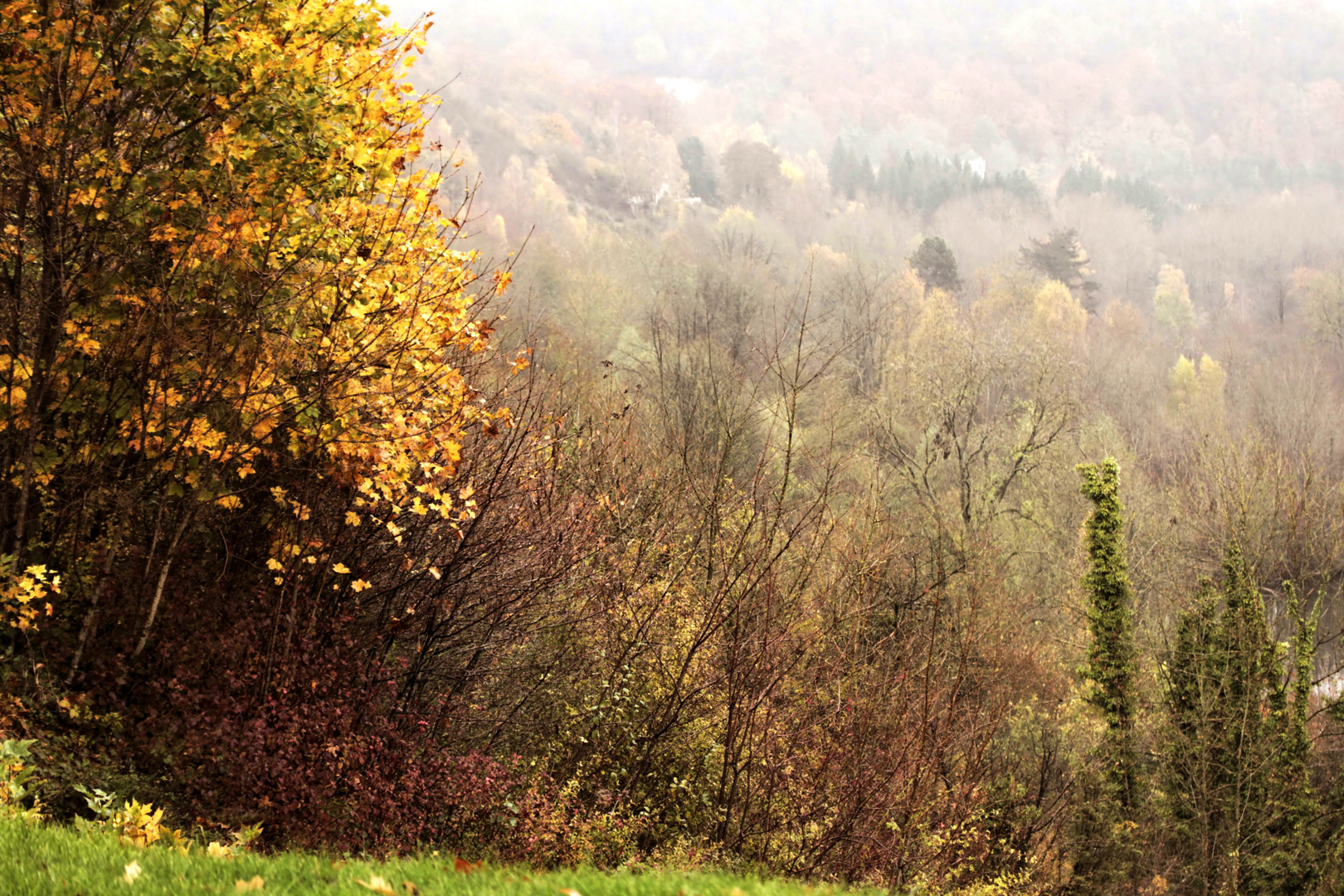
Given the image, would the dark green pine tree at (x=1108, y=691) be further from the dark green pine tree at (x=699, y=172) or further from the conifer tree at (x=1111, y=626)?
the dark green pine tree at (x=699, y=172)

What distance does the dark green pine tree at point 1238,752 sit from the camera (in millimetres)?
17438

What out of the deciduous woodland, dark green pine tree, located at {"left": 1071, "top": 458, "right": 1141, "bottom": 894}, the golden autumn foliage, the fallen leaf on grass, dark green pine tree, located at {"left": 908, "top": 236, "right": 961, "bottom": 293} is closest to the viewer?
the fallen leaf on grass

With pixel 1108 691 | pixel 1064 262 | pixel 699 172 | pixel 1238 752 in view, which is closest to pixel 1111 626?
pixel 1108 691

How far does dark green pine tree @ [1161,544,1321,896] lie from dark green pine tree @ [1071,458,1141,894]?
27.7 inches

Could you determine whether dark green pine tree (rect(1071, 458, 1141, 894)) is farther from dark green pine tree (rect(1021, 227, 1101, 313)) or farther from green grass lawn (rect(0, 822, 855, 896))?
dark green pine tree (rect(1021, 227, 1101, 313))

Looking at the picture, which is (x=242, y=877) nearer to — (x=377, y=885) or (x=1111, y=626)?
(x=377, y=885)

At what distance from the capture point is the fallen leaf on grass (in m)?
4.04

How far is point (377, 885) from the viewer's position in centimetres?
410

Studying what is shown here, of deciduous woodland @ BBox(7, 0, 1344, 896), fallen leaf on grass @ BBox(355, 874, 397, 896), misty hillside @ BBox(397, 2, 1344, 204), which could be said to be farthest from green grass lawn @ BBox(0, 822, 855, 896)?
misty hillside @ BBox(397, 2, 1344, 204)

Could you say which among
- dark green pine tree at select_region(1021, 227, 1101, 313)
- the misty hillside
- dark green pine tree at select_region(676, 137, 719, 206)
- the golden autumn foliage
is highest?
the misty hillside

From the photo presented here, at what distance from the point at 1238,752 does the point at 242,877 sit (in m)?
18.3

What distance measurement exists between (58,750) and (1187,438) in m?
42.4

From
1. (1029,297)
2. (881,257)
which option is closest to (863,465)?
(1029,297)

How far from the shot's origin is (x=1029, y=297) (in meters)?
62.7
